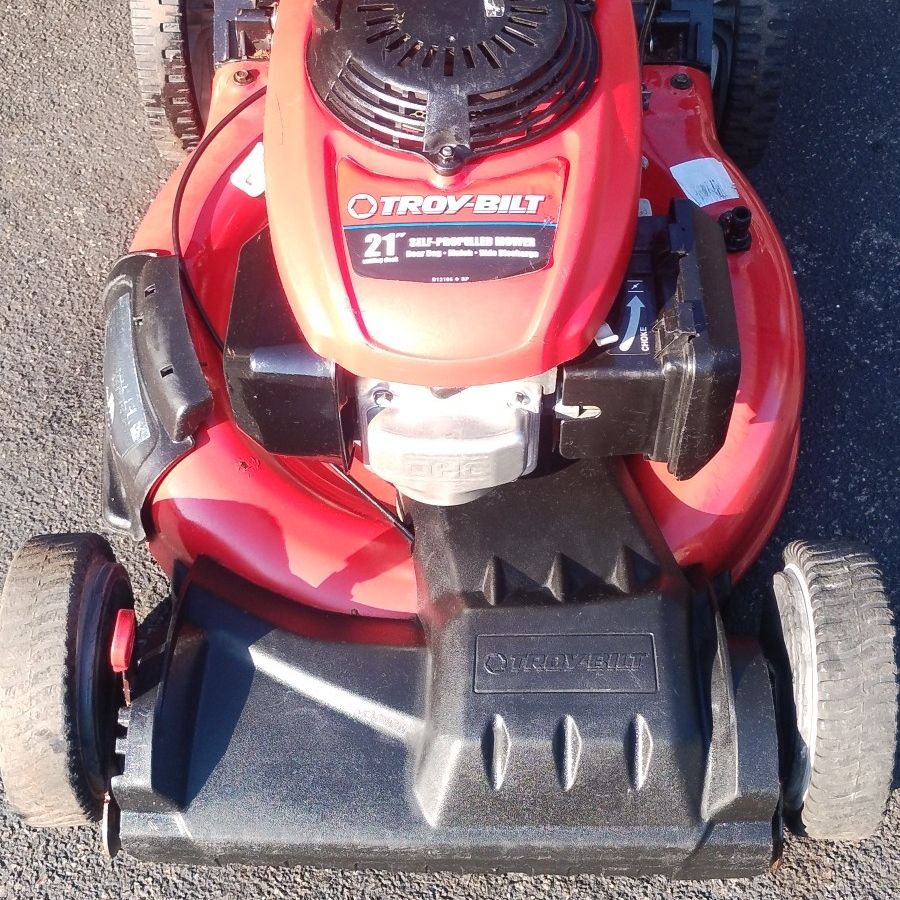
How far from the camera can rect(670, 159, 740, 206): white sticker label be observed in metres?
1.97

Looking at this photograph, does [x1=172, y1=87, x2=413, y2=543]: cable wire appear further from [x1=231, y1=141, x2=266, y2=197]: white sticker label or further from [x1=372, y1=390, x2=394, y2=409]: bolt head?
[x1=372, y1=390, x2=394, y2=409]: bolt head

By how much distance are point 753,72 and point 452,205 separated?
1.10m

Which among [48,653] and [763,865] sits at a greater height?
[48,653]

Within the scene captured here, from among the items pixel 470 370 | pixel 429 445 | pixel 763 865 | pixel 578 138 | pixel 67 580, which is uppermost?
pixel 578 138

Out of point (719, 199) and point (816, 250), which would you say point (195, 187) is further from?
point (816, 250)

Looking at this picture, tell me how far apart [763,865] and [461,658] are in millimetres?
504

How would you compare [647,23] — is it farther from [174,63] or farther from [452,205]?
[174,63]

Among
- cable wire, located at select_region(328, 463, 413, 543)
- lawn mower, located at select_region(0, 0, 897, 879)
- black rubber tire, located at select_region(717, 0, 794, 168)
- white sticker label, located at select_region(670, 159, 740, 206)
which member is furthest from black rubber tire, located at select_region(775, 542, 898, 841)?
black rubber tire, located at select_region(717, 0, 794, 168)

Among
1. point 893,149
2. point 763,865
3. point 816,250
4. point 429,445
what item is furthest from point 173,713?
point 893,149

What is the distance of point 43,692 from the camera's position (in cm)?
147

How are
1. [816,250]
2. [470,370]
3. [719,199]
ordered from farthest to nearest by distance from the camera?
[816,250] < [719,199] < [470,370]

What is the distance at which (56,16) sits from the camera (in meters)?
2.96

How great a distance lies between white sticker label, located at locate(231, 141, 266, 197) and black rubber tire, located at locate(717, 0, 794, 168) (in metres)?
0.97

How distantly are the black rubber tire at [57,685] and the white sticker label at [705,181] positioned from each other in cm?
120
